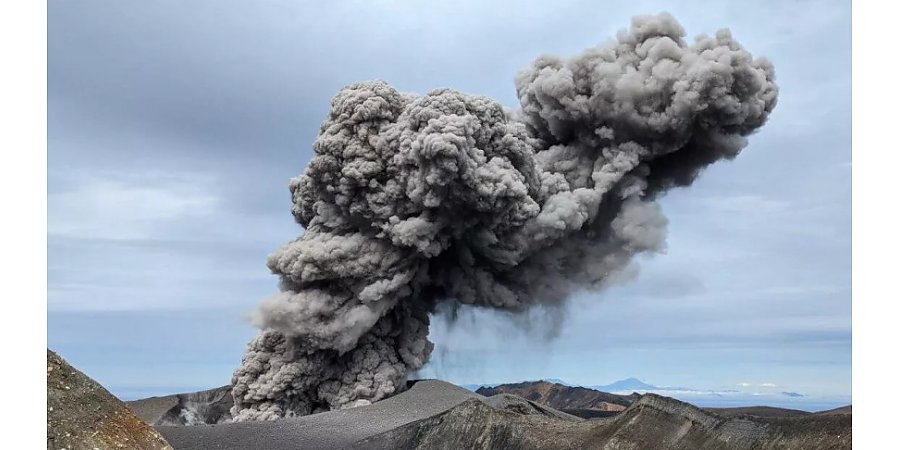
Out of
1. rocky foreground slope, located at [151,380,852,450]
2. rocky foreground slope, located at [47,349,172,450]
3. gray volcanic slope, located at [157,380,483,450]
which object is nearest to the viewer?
rocky foreground slope, located at [47,349,172,450]

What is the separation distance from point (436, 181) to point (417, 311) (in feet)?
18.8

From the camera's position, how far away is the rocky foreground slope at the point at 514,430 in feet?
51.9

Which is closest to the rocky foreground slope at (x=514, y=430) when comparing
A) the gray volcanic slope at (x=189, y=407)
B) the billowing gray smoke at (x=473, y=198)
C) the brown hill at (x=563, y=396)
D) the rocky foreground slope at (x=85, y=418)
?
the billowing gray smoke at (x=473, y=198)

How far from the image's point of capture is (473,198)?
23.1 m

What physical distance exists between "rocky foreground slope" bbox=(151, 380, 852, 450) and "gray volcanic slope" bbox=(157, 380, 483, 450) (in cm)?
2

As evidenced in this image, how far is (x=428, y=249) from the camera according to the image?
77.7 ft

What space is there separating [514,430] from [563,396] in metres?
17.7

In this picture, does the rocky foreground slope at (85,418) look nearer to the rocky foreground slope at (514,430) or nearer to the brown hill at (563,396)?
the rocky foreground slope at (514,430)

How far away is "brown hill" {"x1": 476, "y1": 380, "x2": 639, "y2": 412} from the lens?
111 feet

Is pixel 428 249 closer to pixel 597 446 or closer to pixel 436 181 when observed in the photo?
pixel 436 181

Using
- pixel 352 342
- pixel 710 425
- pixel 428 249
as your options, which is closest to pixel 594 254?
pixel 428 249

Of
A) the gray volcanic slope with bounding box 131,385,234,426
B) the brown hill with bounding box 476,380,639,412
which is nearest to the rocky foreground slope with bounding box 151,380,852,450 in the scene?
the gray volcanic slope with bounding box 131,385,234,426

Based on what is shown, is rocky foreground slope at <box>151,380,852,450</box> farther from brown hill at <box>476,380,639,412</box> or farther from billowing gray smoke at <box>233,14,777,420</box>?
brown hill at <box>476,380,639,412</box>

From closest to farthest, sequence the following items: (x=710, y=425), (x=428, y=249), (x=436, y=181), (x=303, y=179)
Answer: (x=710, y=425) < (x=436, y=181) < (x=428, y=249) < (x=303, y=179)
